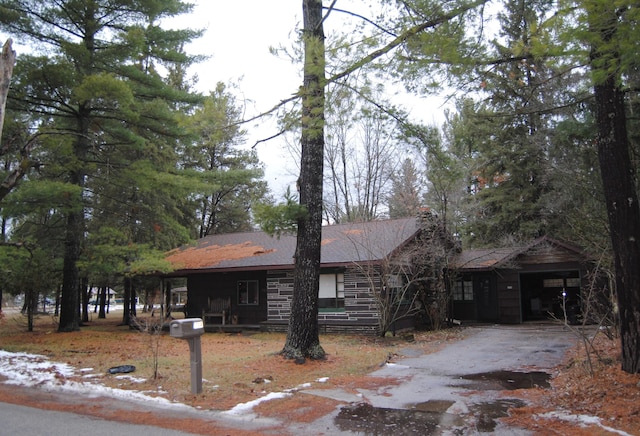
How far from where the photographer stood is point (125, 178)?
16016 mm

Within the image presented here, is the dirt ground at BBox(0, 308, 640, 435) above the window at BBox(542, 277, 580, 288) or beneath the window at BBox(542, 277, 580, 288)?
beneath

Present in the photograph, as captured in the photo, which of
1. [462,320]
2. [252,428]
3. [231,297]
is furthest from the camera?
[462,320]

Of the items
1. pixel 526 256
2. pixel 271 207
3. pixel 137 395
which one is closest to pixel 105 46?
pixel 271 207

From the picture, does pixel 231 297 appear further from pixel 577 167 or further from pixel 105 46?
pixel 577 167

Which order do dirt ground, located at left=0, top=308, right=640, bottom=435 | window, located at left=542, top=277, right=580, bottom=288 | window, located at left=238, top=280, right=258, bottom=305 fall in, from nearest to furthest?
dirt ground, located at left=0, top=308, right=640, bottom=435, window, located at left=238, top=280, right=258, bottom=305, window, located at left=542, top=277, right=580, bottom=288

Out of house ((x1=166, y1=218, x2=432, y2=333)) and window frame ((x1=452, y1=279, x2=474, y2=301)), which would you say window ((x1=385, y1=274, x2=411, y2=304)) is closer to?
house ((x1=166, y1=218, x2=432, y2=333))

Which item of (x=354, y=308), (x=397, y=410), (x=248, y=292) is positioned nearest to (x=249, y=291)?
(x=248, y=292)

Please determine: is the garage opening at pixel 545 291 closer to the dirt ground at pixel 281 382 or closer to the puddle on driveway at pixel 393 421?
the dirt ground at pixel 281 382

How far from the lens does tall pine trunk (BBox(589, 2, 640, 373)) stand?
6809 millimetres

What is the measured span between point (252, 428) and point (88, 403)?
2834 mm

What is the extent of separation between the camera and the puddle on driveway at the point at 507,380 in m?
7.88

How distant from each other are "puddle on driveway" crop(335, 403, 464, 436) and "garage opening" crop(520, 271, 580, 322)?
18390mm

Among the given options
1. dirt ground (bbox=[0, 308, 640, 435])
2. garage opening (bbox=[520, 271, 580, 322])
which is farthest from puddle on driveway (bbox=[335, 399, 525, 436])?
garage opening (bbox=[520, 271, 580, 322])

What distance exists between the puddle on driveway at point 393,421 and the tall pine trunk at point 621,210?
287 cm
